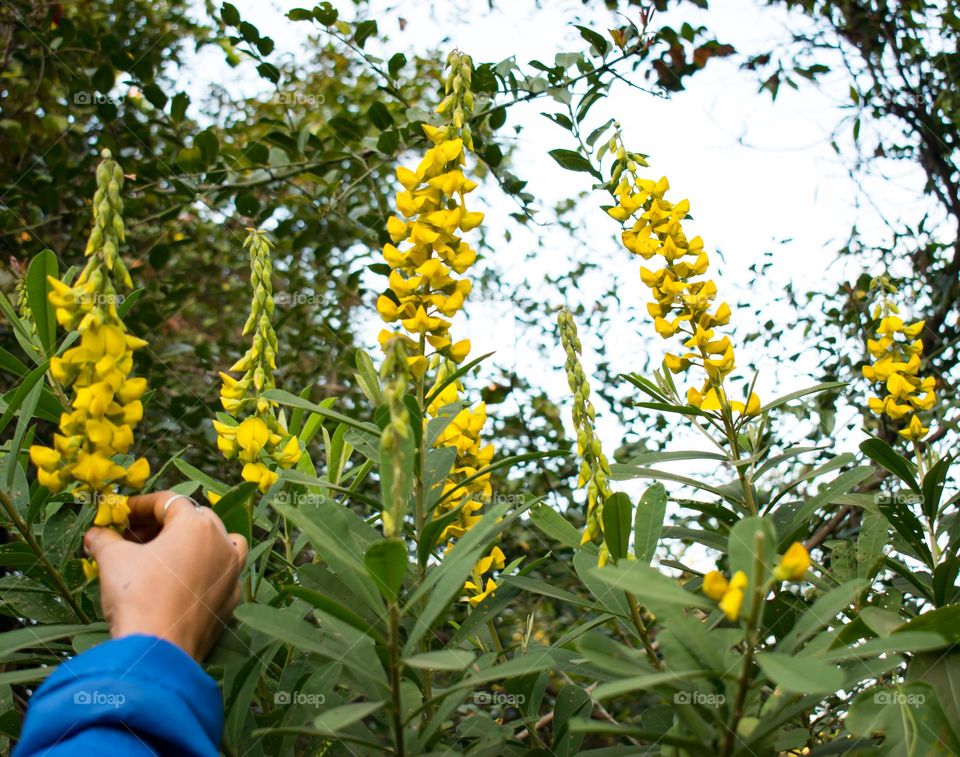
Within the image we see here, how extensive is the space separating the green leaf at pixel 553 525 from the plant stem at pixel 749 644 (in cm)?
48

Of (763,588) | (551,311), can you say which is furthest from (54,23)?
(763,588)

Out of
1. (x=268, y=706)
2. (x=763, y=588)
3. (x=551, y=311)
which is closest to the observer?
(x=763, y=588)

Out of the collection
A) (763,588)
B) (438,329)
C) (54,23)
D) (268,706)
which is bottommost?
(268,706)

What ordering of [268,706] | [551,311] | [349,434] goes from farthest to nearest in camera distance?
[551,311] → [349,434] → [268,706]

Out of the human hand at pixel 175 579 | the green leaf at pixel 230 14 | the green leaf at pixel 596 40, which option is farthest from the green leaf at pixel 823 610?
the green leaf at pixel 230 14

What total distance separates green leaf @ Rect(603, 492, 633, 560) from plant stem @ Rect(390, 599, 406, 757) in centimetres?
A: 39

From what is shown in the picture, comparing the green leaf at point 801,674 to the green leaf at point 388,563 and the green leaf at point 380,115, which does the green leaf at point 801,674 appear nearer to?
the green leaf at point 388,563

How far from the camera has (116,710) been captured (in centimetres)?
93

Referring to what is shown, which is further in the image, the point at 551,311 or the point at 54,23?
the point at 551,311

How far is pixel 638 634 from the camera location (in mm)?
1244

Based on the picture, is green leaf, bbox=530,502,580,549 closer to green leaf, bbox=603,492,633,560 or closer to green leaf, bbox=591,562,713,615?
green leaf, bbox=603,492,633,560

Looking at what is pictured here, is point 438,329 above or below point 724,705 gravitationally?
above

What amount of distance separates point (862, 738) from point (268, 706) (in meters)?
0.78

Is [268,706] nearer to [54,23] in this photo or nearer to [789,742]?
[789,742]
